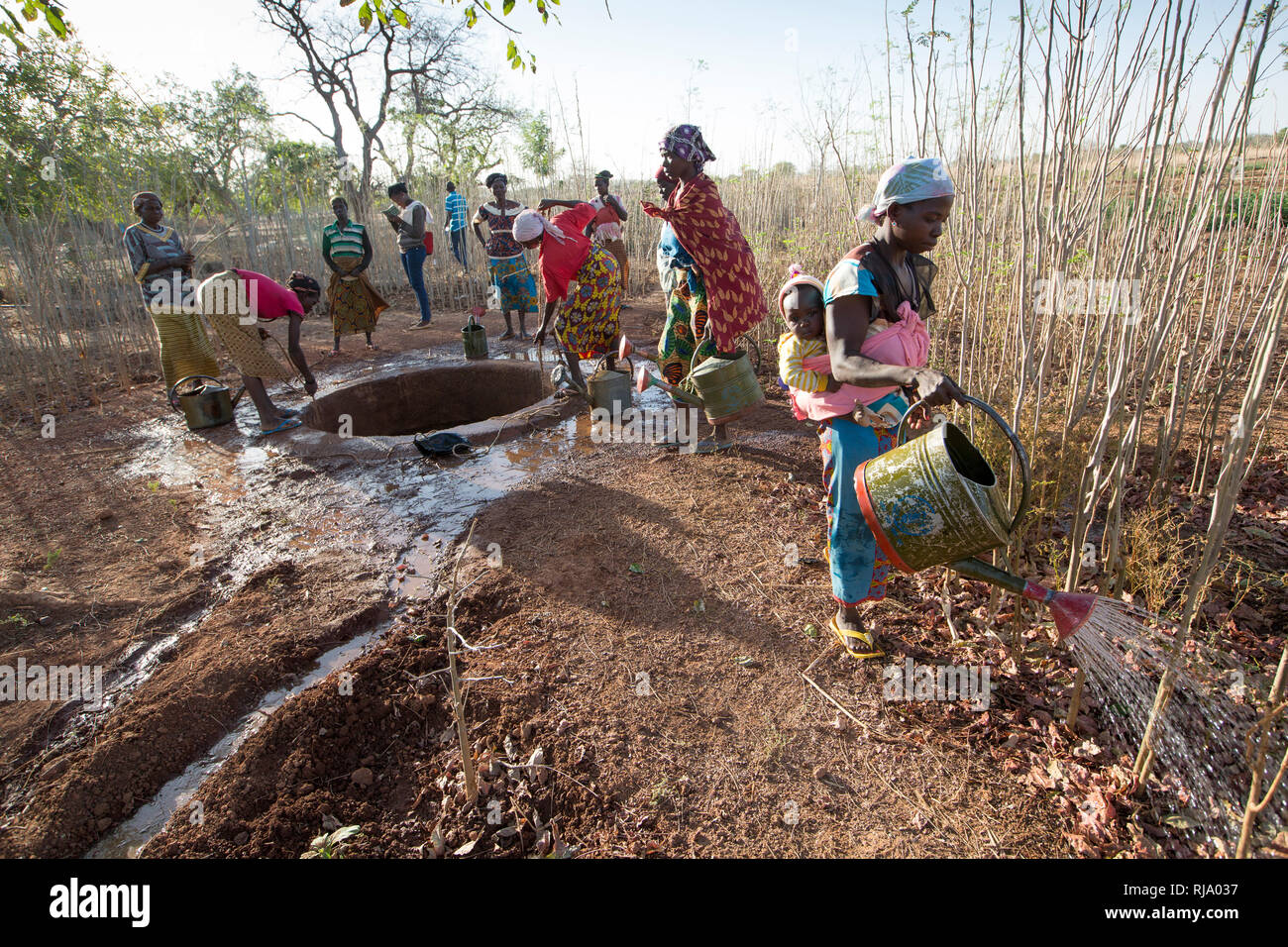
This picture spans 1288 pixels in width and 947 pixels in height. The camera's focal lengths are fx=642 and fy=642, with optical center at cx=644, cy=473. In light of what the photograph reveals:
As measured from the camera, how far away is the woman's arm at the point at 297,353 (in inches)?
183

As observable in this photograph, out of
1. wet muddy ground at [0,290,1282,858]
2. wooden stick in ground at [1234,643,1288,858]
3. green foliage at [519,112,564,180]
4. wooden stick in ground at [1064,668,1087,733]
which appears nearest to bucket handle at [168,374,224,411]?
wet muddy ground at [0,290,1282,858]

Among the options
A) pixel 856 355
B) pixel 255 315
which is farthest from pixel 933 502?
pixel 255 315

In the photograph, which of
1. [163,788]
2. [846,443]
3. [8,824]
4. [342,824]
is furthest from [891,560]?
[8,824]

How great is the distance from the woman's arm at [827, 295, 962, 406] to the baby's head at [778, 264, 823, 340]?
15cm

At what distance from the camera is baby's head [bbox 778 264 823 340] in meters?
1.94

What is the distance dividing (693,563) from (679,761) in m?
1.11

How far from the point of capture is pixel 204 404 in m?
4.66

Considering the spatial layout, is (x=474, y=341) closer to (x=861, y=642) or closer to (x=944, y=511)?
(x=861, y=642)

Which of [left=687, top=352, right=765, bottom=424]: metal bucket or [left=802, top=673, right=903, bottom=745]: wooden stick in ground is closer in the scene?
[left=802, top=673, right=903, bottom=745]: wooden stick in ground

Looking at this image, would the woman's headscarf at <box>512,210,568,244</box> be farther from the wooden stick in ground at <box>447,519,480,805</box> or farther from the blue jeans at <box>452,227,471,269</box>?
the blue jeans at <box>452,227,471,269</box>

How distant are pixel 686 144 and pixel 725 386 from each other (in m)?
1.29

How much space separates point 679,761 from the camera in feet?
6.16

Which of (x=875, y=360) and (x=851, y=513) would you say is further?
(x=851, y=513)

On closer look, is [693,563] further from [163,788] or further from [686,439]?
[163,788]
